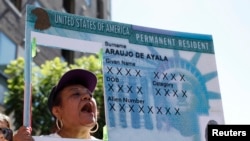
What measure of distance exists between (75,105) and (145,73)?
1.93 ft

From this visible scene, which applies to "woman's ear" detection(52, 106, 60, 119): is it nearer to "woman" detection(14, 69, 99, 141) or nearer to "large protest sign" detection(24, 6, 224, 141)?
"woman" detection(14, 69, 99, 141)

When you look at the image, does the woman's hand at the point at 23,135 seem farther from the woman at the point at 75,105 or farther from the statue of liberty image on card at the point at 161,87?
the statue of liberty image on card at the point at 161,87

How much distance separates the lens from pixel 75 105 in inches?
133

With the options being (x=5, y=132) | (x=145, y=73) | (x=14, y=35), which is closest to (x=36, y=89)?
(x=14, y=35)

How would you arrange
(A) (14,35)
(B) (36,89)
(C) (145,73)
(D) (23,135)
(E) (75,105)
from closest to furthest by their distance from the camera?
(D) (23,135)
(E) (75,105)
(C) (145,73)
(B) (36,89)
(A) (14,35)

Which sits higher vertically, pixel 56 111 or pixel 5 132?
pixel 56 111

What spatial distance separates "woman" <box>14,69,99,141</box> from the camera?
3.35 m

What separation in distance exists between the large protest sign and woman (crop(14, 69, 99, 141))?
118 millimetres

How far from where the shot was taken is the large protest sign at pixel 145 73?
11.3 feet

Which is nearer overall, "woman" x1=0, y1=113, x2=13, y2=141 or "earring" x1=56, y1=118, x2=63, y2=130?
"woman" x1=0, y1=113, x2=13, y2=141

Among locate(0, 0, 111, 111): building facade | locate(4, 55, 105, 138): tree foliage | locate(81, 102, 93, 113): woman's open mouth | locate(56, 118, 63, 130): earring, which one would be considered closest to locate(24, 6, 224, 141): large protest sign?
locate(81, 102, 93, 113): woman's open mouth

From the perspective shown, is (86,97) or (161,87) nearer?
(86,97)

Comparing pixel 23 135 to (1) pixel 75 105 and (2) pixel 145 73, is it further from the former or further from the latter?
(2) pixel 145 73

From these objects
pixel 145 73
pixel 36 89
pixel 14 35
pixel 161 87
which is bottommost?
pixel 161 87
